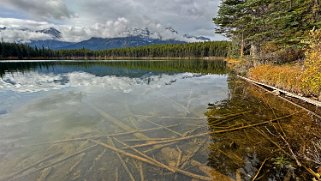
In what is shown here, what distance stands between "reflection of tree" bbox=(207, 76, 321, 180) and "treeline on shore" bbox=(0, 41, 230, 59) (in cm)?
11317

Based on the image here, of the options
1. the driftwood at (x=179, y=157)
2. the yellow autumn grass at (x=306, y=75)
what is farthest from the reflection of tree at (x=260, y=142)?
the yellow autumn grass at (x=306, y=75)

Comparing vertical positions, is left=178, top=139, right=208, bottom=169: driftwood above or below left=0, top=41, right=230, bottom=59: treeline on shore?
below

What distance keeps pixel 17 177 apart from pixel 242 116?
8.98 m

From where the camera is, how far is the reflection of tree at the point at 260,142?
5.84 m

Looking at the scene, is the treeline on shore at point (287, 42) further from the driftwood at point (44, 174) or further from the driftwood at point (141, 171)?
the driftwood at point (44, 174)

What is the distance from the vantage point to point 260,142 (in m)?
7.58

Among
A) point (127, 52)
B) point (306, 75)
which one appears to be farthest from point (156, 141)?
point (127, 52)

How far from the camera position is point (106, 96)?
1617 cm

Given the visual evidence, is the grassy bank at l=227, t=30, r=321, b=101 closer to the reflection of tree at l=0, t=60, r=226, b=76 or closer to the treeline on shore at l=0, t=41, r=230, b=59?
the reflection of tree at l=0, t=60, r=226, b=76

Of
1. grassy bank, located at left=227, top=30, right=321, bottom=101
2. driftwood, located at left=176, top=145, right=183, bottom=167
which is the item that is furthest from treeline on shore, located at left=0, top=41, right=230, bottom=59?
driftwood, located at left=176, top=145, right=183, bottom=167

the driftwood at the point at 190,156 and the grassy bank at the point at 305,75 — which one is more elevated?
the grassy bank at the point at 305,75

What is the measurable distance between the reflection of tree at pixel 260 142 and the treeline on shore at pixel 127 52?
4455 inches

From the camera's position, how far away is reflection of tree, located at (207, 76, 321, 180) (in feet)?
19.1

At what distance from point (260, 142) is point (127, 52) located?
165m
